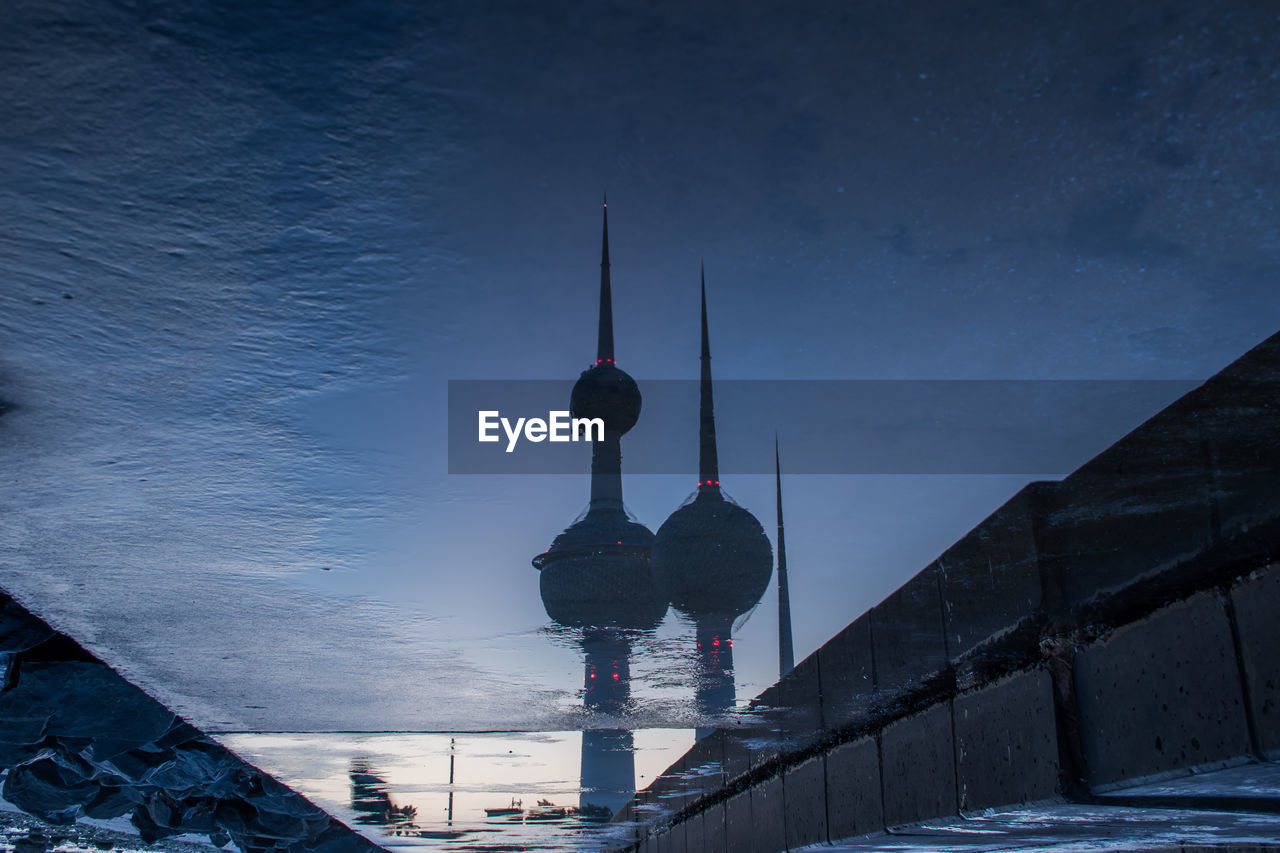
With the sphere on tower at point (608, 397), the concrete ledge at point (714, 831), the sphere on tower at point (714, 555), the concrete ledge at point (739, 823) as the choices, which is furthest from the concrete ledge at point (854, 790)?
the sphere on tower at point (714, 555)

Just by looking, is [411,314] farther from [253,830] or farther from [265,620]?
[253,830]

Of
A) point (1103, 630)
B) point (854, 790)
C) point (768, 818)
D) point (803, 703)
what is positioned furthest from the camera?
point (768, 818)

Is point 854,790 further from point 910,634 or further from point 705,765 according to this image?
point 705,765

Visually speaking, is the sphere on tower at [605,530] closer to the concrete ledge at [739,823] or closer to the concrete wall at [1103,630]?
the concrete ledge at [739,823]

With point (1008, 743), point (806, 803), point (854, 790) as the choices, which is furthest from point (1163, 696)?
point (806, 803)

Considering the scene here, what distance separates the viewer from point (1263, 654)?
3092 mm

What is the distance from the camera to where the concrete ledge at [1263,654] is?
3.04 metres

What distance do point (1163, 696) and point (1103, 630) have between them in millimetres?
569

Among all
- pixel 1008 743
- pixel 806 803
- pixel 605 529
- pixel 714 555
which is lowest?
pixel 806 803

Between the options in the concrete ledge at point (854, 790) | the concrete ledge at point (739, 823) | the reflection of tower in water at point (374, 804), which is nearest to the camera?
the concrete ledge at point (854, 790)

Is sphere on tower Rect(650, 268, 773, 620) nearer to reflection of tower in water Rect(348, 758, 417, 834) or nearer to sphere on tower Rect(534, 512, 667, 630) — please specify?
sphere on tower Rect(534, 512, 667, 630)

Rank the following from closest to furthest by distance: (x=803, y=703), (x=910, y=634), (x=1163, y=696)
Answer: (x=1163, y=696) < (x=910, y=634) < (x=803, y=703)

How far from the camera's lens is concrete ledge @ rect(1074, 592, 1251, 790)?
3270 mm

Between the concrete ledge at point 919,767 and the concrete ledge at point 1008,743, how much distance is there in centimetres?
21
